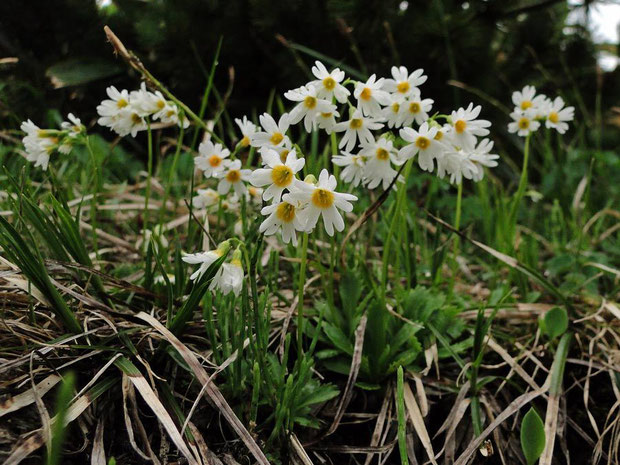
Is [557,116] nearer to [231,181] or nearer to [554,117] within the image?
[554,117]

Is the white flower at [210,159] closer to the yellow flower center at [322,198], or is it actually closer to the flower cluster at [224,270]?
the flower cluster at [224,270]

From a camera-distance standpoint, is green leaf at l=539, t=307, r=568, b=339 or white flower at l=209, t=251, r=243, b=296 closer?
white flower at l=209, t=251, r=243, b=296

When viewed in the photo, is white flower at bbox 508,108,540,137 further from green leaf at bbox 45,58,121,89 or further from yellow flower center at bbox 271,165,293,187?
green leaf at bbox 45,58,121,89

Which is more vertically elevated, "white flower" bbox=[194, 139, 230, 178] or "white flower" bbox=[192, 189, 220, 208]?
"white flower" bbox=[194, 139, 230, 178]

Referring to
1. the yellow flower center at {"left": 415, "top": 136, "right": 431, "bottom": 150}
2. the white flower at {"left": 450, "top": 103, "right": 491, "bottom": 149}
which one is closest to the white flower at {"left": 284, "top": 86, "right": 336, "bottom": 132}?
the yellow flower center at {"left": 415, "top": 136, "right": 431, "bottom": 150}

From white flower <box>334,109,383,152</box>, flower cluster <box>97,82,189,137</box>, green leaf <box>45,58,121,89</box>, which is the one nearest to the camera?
white flower <box>334,109,383,152</box>

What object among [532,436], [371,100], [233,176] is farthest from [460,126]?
[532,436]

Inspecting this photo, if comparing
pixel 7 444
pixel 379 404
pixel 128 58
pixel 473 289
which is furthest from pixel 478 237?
pixel 7 444
